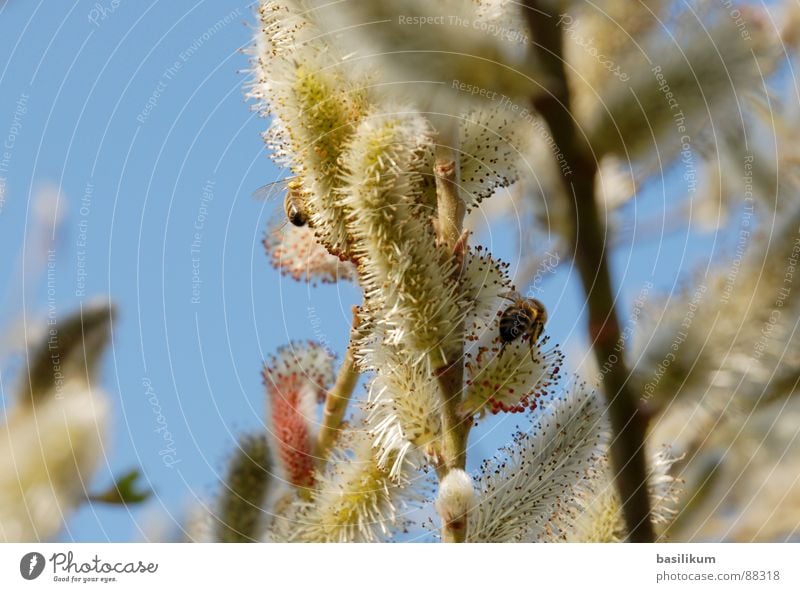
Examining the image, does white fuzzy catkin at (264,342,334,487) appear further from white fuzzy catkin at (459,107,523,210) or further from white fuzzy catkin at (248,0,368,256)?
white fuzzy catkin at (459,107,523,210)

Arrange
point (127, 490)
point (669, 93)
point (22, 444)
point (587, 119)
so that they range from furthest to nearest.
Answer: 1. point (127, 490)
2. point (22, 444)
3. point (669, 93)
4. point (587, 119)

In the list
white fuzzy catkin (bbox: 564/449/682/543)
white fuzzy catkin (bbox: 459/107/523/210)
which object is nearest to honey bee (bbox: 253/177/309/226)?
white fuzzy catkin (bbox: 459/107/523/210)

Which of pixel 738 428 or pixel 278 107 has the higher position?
pixel 278 107

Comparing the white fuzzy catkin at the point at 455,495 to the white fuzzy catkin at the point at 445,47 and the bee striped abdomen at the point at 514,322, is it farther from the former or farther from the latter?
the white fuzzy catkin at the point at 445,47

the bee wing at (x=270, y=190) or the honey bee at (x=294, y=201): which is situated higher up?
the bee wing at (x=270, y=190)

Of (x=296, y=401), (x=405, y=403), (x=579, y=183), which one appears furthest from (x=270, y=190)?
(x=579, y=183)

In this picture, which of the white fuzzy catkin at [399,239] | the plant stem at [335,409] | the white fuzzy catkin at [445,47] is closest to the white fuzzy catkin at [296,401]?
the plant stem at [335,409]
